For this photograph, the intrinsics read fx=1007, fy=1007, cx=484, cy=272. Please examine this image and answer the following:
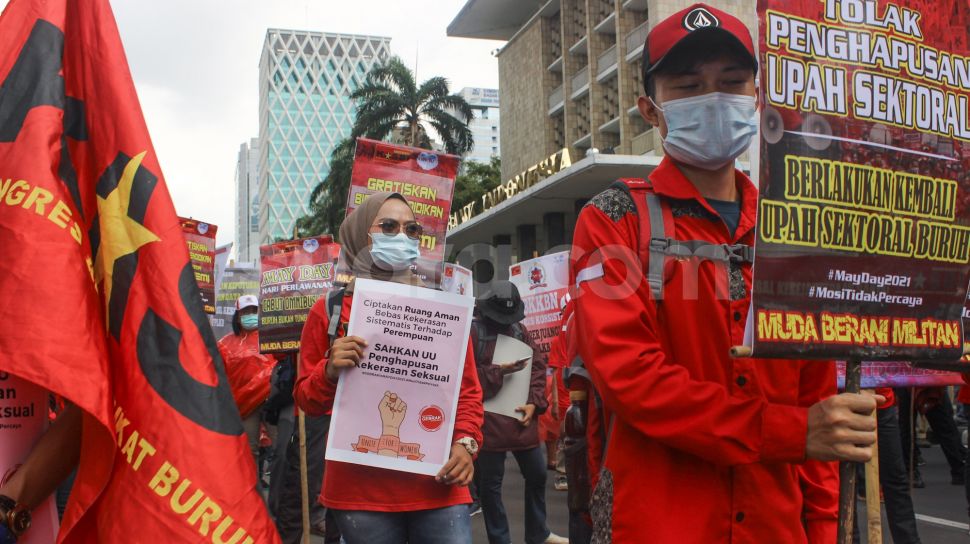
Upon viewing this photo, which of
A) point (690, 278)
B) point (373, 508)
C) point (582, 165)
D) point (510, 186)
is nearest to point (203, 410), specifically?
point (690, 278)

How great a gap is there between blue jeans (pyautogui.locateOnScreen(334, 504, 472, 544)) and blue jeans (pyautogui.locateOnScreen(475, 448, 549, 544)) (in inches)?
117

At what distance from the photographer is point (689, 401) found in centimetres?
216

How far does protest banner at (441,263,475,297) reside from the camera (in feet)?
31.8

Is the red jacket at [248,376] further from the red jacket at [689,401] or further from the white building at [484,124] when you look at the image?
the white building at [484,124]

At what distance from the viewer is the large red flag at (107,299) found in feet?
6.53

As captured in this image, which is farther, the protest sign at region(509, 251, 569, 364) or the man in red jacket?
A: the protest sign at region(509, 251, 569, 364)

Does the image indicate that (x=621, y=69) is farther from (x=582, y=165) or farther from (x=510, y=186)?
(x=582, y=165)

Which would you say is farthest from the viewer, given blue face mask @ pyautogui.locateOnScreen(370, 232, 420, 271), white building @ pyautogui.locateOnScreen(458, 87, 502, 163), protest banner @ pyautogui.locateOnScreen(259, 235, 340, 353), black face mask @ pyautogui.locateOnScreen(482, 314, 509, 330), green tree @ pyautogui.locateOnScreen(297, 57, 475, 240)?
white building @ pyautogui.locateOnScreen(458, 87, 502, 163)

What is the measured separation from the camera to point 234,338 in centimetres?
1004

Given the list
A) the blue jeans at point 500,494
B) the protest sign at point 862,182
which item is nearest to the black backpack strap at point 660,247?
the protest sign at point 862,182

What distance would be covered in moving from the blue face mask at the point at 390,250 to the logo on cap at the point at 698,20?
79.3 inches

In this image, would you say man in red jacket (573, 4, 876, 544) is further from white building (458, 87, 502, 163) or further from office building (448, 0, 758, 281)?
white building (458, 87, 502, 163)

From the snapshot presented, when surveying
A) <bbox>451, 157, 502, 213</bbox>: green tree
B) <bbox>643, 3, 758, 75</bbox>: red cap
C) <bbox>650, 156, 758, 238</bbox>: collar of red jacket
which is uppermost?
<bbox>451, 157, 502, 213</bbox>: green tree

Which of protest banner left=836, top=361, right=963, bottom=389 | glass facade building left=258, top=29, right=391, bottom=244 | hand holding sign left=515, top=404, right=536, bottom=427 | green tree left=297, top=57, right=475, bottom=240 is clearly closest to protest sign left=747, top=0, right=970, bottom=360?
protest banner left=836, top=361, right=963, bottom=389
